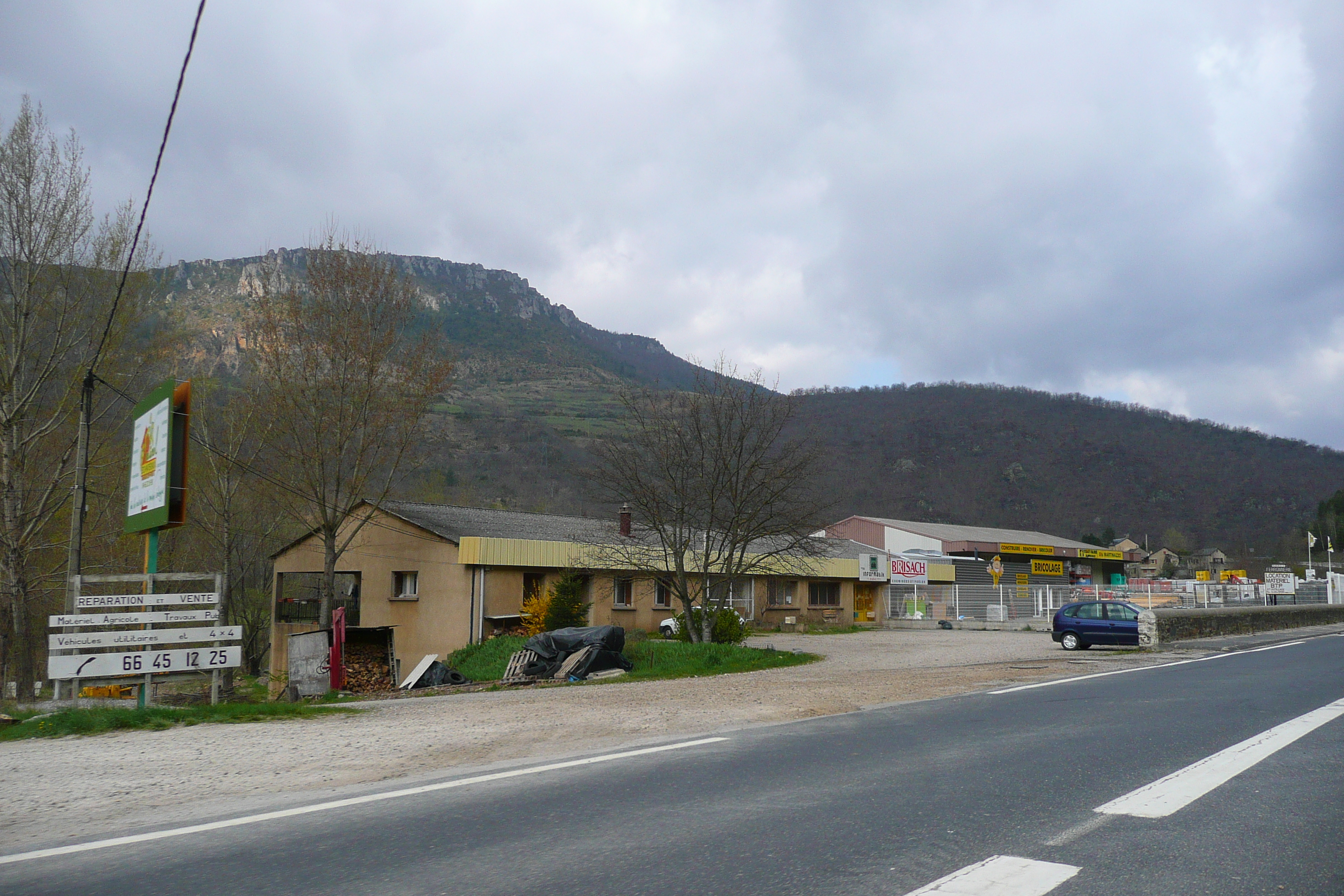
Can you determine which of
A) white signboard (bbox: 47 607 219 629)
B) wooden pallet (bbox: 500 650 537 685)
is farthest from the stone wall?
white signboard (bbox: 47 607 219 629)

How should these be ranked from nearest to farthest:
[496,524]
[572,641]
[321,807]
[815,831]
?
[815,831], [321,807], [572,641], [496,524]

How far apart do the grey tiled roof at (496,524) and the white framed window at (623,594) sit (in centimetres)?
198

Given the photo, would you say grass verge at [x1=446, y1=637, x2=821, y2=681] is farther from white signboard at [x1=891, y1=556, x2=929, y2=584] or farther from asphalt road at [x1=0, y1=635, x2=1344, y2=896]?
white signboard at [x1=891, y1=556, x2=929, y2=584]

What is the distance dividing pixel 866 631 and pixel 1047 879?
37392mm

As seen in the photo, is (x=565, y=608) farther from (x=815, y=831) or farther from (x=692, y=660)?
(x=815, y=831)

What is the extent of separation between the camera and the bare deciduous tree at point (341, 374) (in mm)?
28500

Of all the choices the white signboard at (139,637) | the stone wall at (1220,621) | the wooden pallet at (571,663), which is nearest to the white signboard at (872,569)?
the stone wall at (1220,621)

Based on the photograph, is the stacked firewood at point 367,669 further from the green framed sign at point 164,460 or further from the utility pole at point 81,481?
the green framed sign at point 164,460

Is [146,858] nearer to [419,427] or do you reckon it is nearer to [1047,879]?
[1047,879]

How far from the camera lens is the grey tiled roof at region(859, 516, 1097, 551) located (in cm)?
6350

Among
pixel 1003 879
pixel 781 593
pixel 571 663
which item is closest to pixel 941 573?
pixel 781 593

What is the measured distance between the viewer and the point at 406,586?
33.8m

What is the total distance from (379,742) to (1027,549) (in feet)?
196

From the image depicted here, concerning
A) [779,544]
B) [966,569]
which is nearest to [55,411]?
[779,544]
